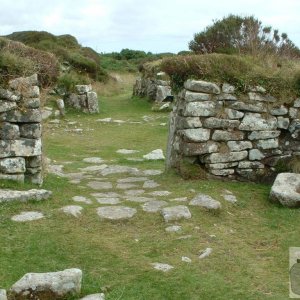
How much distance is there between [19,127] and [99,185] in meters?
1.71

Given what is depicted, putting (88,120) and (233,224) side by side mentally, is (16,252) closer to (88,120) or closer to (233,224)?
(233,224)

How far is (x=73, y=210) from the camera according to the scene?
6.40 m

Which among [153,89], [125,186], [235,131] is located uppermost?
[153,89]

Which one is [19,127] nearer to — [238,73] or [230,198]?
[230,198]

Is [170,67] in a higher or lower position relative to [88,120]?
higher

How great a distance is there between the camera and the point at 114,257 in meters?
5.18

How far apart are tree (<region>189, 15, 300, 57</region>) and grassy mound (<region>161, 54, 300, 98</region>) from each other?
8.72 meters

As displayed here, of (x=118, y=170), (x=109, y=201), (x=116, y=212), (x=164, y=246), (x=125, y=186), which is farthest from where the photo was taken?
(x=118, y=170)

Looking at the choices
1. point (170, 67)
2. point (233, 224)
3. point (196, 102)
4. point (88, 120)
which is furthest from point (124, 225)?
point (88, 120)

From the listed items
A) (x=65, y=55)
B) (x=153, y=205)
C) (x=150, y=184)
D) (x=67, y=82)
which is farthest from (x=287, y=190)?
(x=65, y=55)

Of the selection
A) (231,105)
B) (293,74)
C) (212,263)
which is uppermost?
(293,74)

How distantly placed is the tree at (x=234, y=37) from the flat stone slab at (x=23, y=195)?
39.6 ft

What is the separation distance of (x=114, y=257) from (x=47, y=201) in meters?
A: 1.85

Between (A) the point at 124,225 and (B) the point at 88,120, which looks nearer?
(A) the point at 124,225
